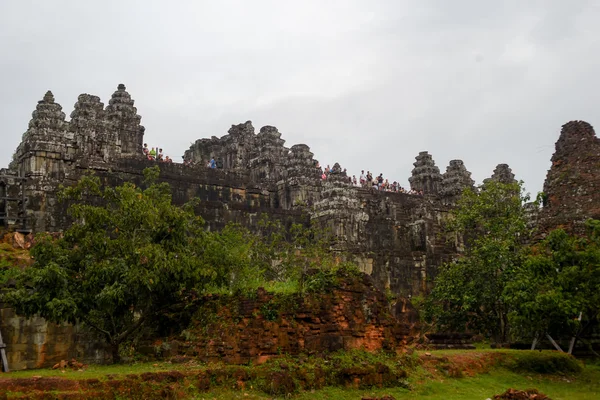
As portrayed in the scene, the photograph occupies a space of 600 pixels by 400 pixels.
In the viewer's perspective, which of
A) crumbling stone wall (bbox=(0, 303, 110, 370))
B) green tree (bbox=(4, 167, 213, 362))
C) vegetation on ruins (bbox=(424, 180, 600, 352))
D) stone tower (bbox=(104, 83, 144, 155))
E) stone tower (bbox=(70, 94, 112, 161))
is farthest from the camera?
stone tower (bbox=(104, 83, 144, 155))

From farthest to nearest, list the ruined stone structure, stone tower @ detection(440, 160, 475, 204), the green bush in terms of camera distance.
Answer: stone tower @ detection(440, 160, 475, 204)
the ruined stone structure
the green bush

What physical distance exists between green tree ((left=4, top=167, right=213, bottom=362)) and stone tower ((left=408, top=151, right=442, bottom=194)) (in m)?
33.6

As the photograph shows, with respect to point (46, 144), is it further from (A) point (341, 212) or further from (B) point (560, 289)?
(B) point (560, 289)

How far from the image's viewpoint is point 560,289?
22.3 meters

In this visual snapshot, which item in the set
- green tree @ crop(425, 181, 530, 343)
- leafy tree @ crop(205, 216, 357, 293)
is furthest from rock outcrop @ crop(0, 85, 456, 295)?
green tree @ crop(425, 181, 530, 343)

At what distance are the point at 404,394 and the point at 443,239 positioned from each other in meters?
20.9

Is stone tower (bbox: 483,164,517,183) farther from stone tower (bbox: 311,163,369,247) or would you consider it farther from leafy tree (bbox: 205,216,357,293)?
leafy tree (bbox: 205,216,357,293)

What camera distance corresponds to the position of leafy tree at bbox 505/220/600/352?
22.0 meters

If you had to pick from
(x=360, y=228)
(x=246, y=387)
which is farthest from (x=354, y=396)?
(x=360, y=228)

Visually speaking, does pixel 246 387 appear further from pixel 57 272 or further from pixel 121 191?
pixel 121 191

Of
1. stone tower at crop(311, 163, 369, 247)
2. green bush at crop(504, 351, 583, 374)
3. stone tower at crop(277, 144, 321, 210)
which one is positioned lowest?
green bush at crop(504, 351, 583, 374)

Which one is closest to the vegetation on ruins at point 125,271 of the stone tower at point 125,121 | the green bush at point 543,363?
the green bush at point 543,363

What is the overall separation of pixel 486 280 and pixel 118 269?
15.8 meters

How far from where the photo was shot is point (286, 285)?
64.8 ft
